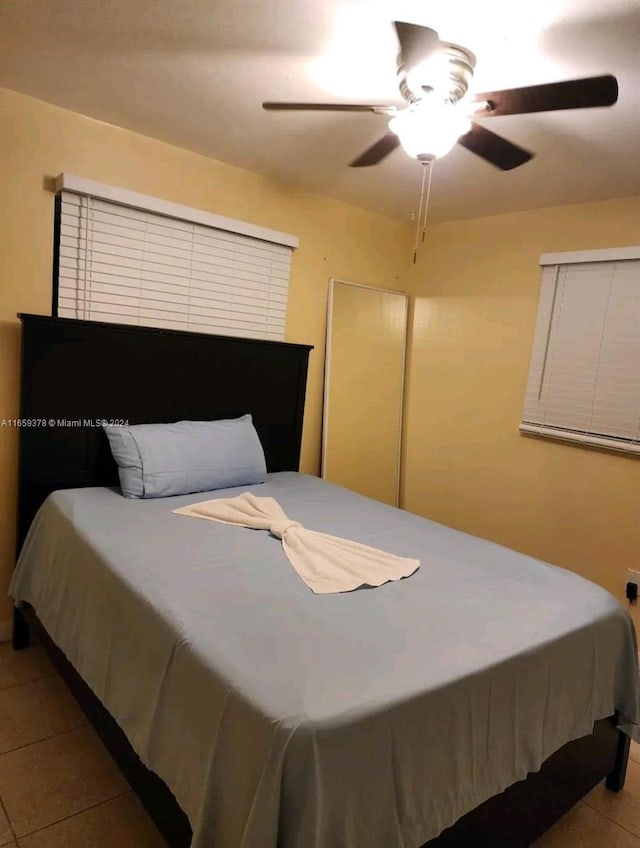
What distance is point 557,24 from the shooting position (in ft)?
4.86

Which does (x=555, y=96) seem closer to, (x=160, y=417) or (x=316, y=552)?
(x=316, y=552)

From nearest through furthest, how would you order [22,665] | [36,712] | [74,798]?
[74,798]
[36,712]
[22,665]

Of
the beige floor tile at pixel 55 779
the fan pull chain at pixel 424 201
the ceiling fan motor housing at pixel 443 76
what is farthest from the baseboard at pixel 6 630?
the ceiling fan motor housing at pixel 443 76

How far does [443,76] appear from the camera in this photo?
5.34 ft

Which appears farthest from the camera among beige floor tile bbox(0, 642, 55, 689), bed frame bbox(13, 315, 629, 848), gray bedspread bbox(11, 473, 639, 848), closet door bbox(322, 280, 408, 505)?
closet door bbox(322, 280, 408, 505)

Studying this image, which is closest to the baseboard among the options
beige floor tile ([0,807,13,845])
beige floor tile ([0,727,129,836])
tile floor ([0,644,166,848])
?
tile floor ([0,644,166,848])

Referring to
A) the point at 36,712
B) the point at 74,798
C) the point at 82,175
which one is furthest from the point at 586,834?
the point at 82,175

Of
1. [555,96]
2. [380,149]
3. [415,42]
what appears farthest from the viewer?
[380,149]

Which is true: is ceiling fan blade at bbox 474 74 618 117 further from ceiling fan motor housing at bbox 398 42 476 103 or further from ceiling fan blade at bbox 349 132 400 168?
ceiling fan blade at bbox 349 132 400 168

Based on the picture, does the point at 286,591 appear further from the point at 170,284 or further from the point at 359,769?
the point at 170,284

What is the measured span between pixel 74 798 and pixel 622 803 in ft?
5.78

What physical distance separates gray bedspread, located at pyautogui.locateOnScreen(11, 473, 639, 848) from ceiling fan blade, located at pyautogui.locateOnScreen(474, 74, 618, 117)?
138 cm

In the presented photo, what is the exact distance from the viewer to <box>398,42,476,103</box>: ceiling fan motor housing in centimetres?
158

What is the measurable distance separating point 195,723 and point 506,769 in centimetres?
75
